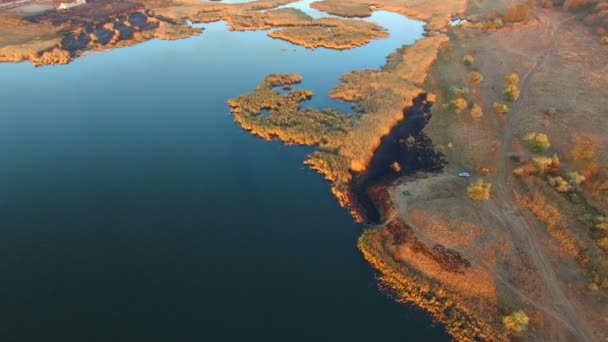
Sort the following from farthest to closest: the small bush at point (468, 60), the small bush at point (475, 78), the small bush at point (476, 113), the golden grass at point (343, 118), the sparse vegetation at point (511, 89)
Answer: the small bush at point (468, 60) < the small bush at point (475, 78) < the sparse vegetation at point (511, 89) < the small bush at point (476, 113) < the golden grass at point (343, 118)

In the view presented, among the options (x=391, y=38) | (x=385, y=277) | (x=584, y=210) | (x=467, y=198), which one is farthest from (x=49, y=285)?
(x=391, y=38)

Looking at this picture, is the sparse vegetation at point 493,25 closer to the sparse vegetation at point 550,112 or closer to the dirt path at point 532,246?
the sparse vegetation at point 550,112

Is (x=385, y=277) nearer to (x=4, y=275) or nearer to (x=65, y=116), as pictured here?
(x=4, y=275)

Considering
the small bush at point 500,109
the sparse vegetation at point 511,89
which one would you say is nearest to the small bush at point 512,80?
the sparse vegetation at point 511,89

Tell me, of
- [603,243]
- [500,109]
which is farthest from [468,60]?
[603,243]

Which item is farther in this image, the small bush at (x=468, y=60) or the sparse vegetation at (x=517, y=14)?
the sparse vegetation at (x=517, y=14)

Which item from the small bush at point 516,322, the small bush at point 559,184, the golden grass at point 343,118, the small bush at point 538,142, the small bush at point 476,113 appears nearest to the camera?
the small bush at point 516,322

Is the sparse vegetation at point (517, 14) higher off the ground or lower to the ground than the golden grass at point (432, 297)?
higher
